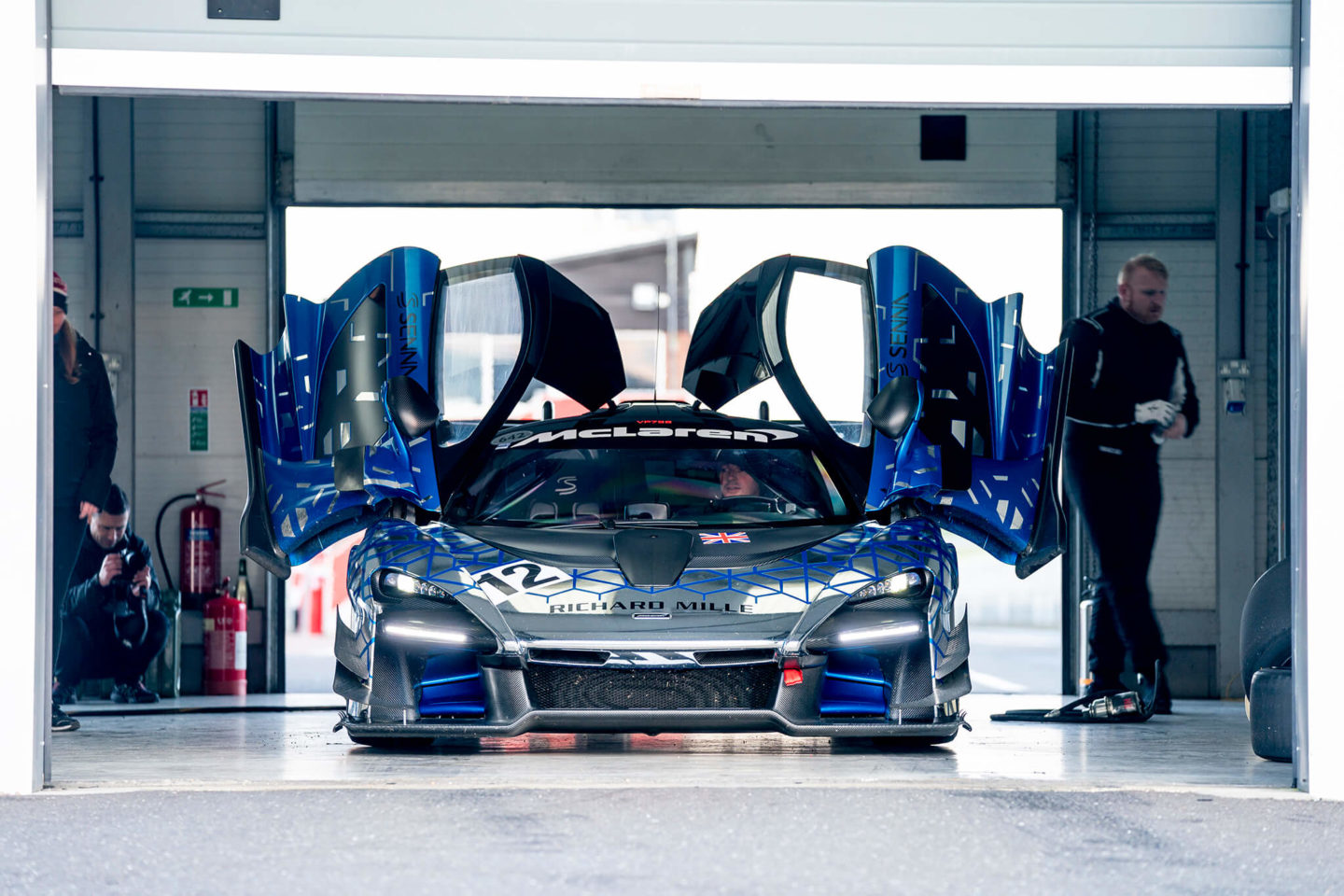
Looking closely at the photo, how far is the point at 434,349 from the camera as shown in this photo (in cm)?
696

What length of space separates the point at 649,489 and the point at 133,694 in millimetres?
4313

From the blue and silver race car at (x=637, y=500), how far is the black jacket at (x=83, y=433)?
110 centimetres

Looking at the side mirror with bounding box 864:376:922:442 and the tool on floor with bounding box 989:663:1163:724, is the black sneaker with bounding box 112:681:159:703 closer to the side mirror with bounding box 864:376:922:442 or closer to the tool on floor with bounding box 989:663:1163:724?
the tool on floor with bounding box 989:663:1163:724

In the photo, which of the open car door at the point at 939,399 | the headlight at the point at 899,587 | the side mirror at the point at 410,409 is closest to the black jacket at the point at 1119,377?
the open car door at the point at 939,399

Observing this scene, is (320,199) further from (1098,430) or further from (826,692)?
(826,692)

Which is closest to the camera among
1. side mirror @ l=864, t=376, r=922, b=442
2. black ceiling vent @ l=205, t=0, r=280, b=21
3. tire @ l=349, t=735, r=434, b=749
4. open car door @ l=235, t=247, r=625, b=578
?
black ceiling vent @ l=205, t=0, r=280, b=21

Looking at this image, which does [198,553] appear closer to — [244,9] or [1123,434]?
[1123,434]

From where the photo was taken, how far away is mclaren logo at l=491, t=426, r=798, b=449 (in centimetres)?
705

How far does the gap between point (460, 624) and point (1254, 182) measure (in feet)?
22.9

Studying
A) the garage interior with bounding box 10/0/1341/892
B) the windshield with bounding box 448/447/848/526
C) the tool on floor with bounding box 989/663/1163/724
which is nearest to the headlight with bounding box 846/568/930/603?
the windshield with bounding box 448/447/848/526

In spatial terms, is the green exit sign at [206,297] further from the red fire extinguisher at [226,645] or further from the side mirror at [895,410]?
the side mirror at [895,410]

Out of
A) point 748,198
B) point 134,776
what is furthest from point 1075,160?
point 134,776

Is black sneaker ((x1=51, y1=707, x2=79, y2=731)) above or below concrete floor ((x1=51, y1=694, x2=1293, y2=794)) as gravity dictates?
below

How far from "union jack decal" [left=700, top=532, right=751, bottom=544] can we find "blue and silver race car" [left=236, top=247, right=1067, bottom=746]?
0.13 ft
